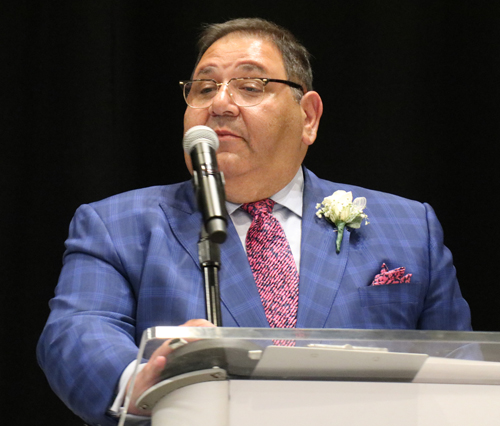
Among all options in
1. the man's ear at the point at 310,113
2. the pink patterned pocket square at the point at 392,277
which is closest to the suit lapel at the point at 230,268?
the pink patterned pocket square at the point at 392,277

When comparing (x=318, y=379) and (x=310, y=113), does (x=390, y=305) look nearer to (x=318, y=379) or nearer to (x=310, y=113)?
(x=310, y=113)

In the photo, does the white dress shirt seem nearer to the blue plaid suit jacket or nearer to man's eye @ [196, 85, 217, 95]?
the blue plaid suit jacket

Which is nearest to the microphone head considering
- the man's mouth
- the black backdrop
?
the man's mouth

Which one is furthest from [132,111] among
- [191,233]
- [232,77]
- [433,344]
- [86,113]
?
[433,344]

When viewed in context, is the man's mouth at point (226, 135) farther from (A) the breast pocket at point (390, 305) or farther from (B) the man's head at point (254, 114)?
(A) the breast pocket at point (390, 305)

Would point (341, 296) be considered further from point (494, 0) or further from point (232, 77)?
point (494, 0)

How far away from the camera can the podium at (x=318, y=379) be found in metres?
0.85

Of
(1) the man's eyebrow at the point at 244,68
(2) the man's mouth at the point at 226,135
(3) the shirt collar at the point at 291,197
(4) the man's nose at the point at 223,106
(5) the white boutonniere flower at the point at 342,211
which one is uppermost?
(1) the man's eyebrow at the point at 244,68

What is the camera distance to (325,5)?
8.89 feet

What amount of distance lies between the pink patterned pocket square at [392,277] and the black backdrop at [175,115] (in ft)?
2.54

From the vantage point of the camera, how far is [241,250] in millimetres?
1870

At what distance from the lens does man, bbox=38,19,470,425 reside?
5.43 feet

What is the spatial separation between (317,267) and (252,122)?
463 mm

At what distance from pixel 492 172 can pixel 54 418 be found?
5.80ft
